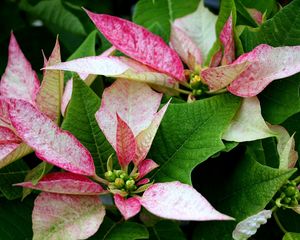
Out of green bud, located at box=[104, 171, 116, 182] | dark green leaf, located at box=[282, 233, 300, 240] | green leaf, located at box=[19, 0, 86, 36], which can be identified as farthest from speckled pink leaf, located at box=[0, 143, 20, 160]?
green leaf, located at box=[19, 0, 86, 36]

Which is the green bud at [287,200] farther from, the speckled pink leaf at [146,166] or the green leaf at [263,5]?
the green leaf at [263,5]

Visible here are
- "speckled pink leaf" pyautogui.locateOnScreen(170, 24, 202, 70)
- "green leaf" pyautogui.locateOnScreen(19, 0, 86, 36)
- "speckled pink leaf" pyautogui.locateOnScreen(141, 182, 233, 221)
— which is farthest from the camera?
"green leaf" pyautogui.locateOnScreen(19, 0, 86, 36)

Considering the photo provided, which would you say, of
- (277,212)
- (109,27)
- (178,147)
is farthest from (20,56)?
(277,212)

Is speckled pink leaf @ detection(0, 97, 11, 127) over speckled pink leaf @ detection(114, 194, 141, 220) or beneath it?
over

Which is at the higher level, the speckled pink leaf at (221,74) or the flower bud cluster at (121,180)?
the speckled pink leaf at (221,74)

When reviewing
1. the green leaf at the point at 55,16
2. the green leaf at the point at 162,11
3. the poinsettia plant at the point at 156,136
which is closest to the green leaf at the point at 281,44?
the poinsettia plant at the point at 156,136

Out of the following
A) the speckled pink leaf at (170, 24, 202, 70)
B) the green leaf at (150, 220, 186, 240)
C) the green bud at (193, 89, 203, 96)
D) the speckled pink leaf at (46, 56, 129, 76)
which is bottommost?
the green leaf at (150, 220, 186, 240)

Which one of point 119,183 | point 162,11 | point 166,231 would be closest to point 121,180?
point 119,183

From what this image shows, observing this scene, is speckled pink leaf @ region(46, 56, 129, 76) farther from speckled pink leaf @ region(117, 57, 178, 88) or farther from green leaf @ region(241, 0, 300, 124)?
green leaf @ region(241, 0, 300, 124)
